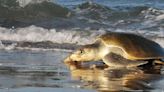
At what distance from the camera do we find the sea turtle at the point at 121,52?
304 inches

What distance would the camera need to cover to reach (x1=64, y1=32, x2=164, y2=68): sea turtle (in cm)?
772

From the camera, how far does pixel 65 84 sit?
6328 millimetres

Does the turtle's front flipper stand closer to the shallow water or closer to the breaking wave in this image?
the shallow water

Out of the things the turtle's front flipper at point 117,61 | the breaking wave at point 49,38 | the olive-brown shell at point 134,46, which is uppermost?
the breaking wave at point 49,38

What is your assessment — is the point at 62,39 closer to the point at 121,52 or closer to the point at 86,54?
the point at 86,54

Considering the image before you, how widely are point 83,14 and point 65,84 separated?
9.58 metres

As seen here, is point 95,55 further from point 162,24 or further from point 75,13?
point 75,13

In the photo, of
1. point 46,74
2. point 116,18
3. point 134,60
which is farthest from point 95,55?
point 116,18

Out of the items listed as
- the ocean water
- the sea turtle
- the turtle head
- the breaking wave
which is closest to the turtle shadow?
the ocean water

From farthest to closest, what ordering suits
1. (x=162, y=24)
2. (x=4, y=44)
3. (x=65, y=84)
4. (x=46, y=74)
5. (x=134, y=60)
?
(x=162, y=24) < (x=4, y=44) < (x=134, y=60) < (x=46, y=74) < (x=65, y=84)

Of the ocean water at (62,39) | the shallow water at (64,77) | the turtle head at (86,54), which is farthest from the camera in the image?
the turtle head at (86,54)

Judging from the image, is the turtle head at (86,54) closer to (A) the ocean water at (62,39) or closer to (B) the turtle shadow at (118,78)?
(A) the ocean water at (62,39)

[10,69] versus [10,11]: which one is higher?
[10,11]

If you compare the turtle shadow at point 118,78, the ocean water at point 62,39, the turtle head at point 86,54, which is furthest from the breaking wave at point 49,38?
the turtle shadow at point 118,78
